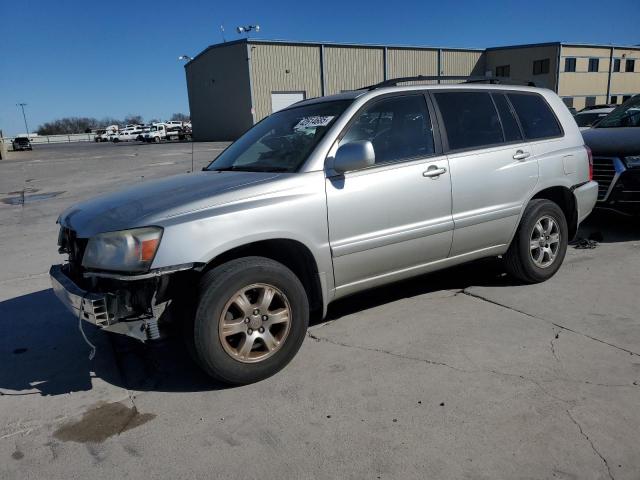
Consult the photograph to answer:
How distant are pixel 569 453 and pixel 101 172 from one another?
1861 centimetres

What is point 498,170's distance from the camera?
14.1ft

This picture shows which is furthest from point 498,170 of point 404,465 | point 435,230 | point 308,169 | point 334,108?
point 404,465

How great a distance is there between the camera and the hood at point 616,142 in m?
6.53

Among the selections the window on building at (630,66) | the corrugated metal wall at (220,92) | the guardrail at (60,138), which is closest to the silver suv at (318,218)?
the corrugated metal wall at (220,92)

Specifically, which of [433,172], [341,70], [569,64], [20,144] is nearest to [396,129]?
[433,172]

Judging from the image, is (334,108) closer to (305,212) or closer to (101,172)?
(305,212)

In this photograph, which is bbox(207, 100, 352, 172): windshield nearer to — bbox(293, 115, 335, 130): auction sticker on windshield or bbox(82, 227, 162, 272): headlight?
bbox(293, 115, 335, 130): auction sticker on windshield

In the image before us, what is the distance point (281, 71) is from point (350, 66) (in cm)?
581

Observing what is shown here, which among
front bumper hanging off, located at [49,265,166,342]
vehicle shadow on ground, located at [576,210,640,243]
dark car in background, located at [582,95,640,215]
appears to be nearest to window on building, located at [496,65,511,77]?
vehicle shadow on ground, located at [576,210,640,243]

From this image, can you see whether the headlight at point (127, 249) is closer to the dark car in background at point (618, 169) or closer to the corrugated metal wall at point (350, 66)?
the dark car in background at point (618, 169)

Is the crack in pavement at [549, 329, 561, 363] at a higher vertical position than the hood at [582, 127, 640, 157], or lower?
lower

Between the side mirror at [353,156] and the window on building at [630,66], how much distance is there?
57055mm

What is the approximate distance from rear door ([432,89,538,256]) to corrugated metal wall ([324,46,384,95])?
37.4 meters

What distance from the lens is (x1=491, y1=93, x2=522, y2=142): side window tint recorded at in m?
4.54
